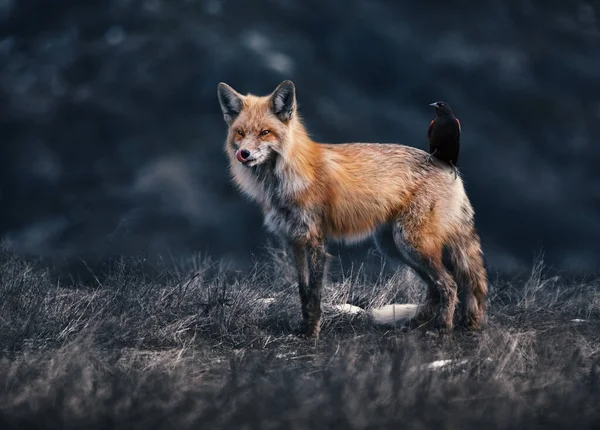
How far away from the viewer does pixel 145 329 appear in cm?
553

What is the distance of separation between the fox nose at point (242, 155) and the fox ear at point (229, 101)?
1.65 ft

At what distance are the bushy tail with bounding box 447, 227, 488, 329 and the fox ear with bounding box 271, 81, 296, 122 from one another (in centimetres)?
186

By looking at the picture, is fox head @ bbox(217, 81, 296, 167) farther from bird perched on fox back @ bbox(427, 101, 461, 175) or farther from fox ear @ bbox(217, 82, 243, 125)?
bird perched on fox back @ bbox(427, 101, 461, 175)

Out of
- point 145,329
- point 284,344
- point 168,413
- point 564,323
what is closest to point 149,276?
point 145,329

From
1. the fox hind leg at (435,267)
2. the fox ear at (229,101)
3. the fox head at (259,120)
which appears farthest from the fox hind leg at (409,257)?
the fox ear at (229,101)

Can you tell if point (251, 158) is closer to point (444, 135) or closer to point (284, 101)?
point (284, 101)

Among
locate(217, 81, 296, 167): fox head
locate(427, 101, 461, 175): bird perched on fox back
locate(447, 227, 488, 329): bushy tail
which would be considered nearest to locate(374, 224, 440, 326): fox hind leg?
locate(447, 227, 488, 329): bushy tail

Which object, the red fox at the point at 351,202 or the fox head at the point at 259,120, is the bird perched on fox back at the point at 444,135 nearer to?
the red fox at the point at 351,202

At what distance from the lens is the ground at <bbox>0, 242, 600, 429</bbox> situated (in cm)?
355

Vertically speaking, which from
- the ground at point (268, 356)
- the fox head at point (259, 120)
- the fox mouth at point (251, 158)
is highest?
the fox head at point (259, 120)

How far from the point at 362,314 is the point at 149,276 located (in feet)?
6.56

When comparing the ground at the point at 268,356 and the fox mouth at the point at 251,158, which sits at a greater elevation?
the fox mouth at the point at 251,158

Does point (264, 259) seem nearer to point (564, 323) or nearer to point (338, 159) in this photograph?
point (338, 159)

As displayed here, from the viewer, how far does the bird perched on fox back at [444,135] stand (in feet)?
19.5
